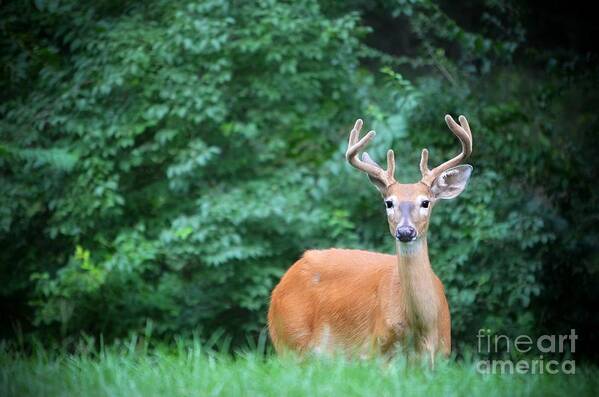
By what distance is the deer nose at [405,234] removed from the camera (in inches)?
226

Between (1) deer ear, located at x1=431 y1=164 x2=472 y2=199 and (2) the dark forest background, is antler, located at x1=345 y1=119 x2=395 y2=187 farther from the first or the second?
(2) the dark forest background

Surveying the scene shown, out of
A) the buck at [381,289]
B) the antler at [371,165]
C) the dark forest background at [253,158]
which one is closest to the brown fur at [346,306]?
the buck at [381,289]

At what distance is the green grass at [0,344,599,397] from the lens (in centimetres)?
441

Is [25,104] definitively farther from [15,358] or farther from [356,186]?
[15,358]

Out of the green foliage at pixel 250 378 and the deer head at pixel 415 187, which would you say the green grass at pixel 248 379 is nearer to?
the green foliage at pixel 250 378

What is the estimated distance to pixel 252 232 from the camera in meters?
9.20

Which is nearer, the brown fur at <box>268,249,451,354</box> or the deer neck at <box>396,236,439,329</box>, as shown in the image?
the deer neck at <box>396,236,439,329</box>

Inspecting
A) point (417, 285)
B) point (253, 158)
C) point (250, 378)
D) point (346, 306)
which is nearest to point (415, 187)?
point (417, 285)

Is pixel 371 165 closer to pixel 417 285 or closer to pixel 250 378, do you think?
pixel 417 285

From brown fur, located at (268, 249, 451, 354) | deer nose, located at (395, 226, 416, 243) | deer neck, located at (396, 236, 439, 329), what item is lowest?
brown fur, located at (268, 249, 451, 354)

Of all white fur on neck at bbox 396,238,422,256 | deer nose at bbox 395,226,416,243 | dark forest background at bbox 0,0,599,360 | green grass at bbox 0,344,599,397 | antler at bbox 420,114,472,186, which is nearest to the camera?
green grass at bbox 0,344,599,397

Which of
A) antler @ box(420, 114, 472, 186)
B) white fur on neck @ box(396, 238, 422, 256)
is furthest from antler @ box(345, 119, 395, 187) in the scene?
white fur on neck @ box(396, 238, 422, 256)

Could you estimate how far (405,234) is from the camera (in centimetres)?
575

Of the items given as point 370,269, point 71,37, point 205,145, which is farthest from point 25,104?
point 370,269
